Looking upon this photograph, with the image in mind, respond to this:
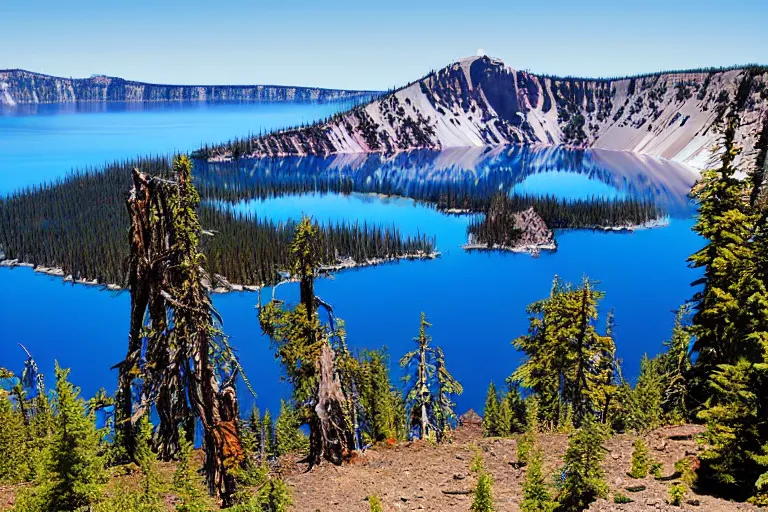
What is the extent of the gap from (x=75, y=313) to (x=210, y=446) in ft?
309

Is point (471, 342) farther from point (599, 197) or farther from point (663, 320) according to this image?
point (599, 197)

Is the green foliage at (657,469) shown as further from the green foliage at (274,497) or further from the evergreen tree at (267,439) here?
the evergreen tree at (267,439)

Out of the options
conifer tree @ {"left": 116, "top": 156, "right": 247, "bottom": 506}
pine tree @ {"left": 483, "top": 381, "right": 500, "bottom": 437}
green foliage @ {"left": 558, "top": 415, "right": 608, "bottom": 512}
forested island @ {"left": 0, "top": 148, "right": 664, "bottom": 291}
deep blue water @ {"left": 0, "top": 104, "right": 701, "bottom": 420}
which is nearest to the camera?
conifer tree @ {"left": 116, "top": 156, "right": 247, "bottom": 506}

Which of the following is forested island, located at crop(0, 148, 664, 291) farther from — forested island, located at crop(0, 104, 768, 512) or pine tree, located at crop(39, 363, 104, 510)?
pine tree, located at crop(39, 363, 104, 510)

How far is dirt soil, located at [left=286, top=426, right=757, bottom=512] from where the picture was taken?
18.7m

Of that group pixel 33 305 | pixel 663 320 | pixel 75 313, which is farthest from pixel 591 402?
pixel 33 305

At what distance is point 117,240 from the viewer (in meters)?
133

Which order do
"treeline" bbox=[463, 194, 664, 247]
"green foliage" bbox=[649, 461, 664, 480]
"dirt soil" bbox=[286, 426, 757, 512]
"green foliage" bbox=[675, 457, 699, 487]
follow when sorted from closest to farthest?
"dirt soil" bbox=[286, 426, 757, 512] → "green foliage" bbox=[675, 457, 699, 487] → "green foliage" bbox=[649, 461, 664, 480] → "treeline" bbox=[463, 194, 664, 247]

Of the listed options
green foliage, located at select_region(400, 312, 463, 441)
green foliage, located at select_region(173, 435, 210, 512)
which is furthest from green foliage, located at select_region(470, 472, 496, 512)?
green foliage, located at select_region(400, 312, 463, 441)

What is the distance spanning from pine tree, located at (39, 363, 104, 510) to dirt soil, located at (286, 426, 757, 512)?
6.20m

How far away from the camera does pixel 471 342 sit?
83.9 metres

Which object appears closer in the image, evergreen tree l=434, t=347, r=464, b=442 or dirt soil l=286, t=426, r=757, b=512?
dirt soil l=286, t=426, r=757, b=512

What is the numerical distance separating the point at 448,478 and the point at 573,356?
562 inches

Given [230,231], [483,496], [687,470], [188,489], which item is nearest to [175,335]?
[188,489]
